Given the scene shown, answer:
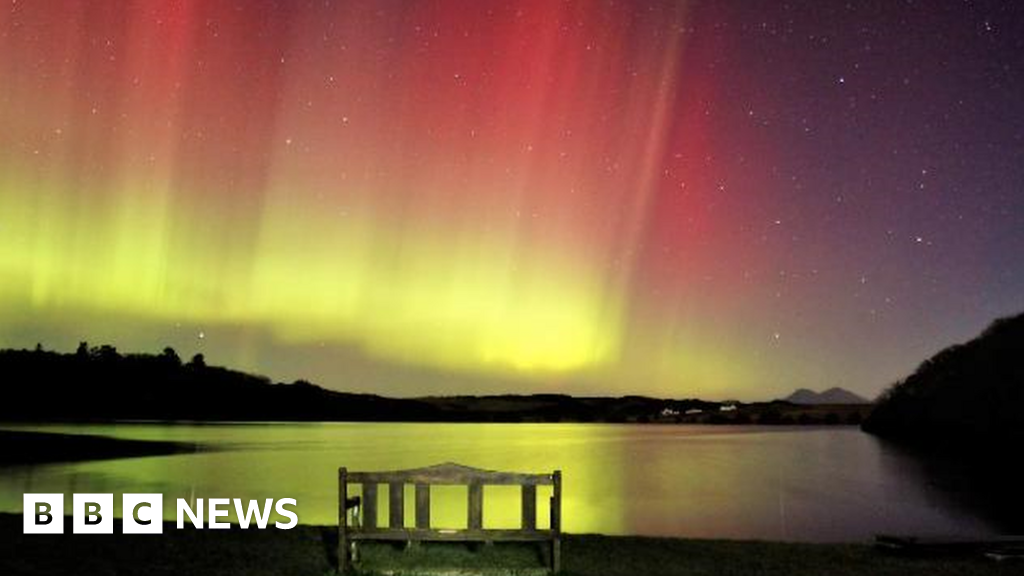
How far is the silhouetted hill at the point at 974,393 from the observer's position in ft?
486

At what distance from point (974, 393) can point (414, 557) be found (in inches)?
6044

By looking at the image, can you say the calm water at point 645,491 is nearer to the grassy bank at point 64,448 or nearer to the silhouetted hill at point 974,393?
the grassy bank at point 64,448

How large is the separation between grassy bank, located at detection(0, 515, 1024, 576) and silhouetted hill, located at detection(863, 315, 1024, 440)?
126524mm

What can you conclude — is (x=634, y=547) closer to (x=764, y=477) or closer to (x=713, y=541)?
(x=713, y=541)

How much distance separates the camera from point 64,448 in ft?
314

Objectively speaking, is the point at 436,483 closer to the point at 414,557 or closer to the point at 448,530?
the point at 448,530

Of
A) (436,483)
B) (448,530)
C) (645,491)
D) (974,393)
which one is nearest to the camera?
(436,483)

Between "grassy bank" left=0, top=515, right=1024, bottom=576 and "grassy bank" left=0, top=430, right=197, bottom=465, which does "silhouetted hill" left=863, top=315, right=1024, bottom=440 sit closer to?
"grassy bank" left=0, top=430, right=197, bottom=465

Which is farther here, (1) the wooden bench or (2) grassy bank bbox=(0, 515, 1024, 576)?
(2) grassy bank bbox=(0, 515, 1024, 576)

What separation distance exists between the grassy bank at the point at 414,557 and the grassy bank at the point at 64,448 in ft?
183

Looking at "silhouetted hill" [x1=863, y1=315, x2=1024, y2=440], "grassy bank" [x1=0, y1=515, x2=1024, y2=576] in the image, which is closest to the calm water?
"grassy bank" [x1=0, y1=515, x2=1024, y2=576]

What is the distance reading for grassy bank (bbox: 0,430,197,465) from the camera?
81.9 meters

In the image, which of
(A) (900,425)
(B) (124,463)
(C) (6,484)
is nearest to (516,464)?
(B) (124,463)

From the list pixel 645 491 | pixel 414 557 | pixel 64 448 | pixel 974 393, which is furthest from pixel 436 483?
pixel 974 393
